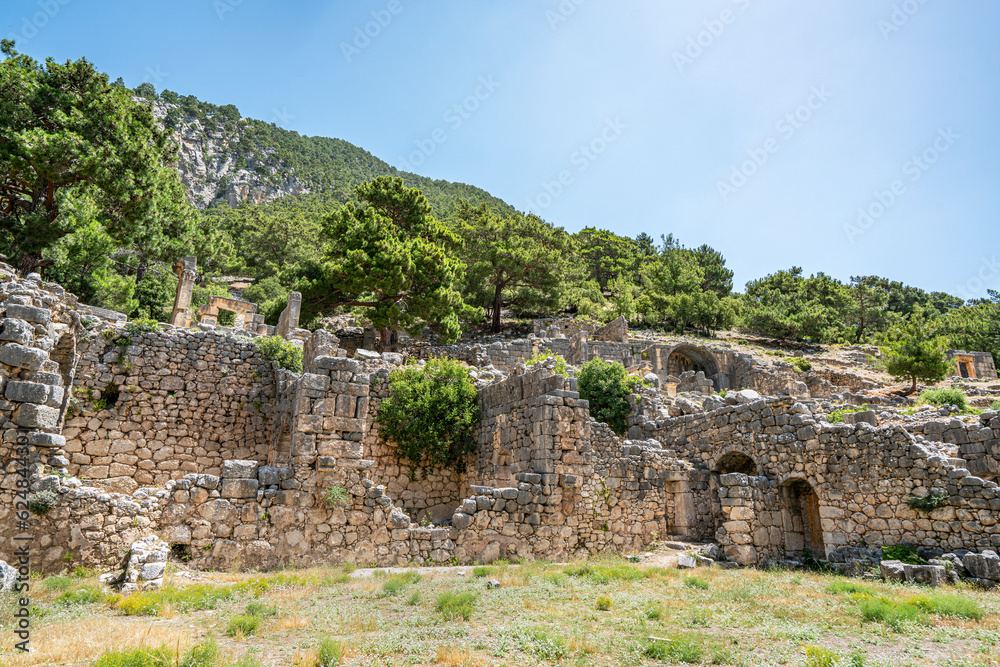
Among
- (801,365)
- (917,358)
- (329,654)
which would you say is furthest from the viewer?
(801,365)

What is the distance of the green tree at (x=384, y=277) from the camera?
23016 millimetres

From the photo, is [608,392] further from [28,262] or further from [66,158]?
[28,262]

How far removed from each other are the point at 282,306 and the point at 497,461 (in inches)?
750

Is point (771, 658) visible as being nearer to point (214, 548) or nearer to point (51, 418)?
point (214, 548)

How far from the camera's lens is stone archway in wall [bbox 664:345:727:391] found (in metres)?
34.9

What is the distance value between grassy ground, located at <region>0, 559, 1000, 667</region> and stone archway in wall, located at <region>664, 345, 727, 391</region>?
91.6 ft

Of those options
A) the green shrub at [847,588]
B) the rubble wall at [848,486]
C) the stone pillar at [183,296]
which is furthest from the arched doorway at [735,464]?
the stone pillar at [183,296]

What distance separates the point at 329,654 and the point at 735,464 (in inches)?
468

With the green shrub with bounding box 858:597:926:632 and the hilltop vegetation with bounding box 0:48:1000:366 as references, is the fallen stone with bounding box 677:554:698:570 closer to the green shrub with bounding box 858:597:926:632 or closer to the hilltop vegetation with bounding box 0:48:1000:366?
the green shrub with bounding box 858:597:926:632

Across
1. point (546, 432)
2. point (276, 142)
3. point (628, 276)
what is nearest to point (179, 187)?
point (546, 432)

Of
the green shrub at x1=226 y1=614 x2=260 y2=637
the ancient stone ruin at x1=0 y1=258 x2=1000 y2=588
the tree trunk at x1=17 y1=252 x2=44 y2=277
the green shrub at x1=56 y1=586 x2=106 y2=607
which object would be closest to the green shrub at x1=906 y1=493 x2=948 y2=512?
the ancient stone ruin at x1=0 y1=258 x2=1000 y2=588

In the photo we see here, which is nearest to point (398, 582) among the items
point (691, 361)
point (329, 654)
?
point (329, 654)

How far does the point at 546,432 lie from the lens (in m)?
Result: 10.7

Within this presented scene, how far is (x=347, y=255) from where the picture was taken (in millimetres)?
23688
